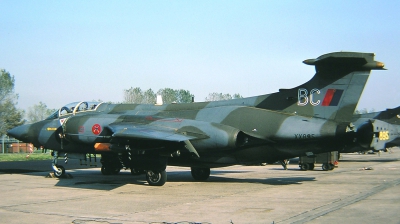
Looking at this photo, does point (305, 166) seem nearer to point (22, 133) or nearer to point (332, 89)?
point (332, 89)

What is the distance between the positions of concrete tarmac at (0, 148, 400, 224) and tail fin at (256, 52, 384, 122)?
267 centimetres

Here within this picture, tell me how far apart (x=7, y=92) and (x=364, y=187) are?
241ft

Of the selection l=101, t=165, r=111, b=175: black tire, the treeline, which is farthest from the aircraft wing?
the treeline

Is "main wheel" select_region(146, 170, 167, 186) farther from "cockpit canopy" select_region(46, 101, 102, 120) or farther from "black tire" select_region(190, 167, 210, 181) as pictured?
"cockpit canopy" select_region(46, 101, 102, 120)

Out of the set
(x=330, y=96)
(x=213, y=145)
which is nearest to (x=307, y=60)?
(x=330, y=96)

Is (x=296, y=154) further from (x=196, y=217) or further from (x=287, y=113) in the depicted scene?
(x=196, y=217)

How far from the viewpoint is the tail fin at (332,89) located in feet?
49.6

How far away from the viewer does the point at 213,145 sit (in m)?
16.0

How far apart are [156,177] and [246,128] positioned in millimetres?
3732

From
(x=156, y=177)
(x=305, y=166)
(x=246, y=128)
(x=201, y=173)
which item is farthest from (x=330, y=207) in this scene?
(x=305, y=166)

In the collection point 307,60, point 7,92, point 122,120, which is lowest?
point 122,120

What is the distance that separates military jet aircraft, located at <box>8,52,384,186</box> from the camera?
15.4 m

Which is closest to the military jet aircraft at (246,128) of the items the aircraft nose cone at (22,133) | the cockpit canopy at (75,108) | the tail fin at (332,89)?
the tail fin at (332,89)

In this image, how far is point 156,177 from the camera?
55.1ft
